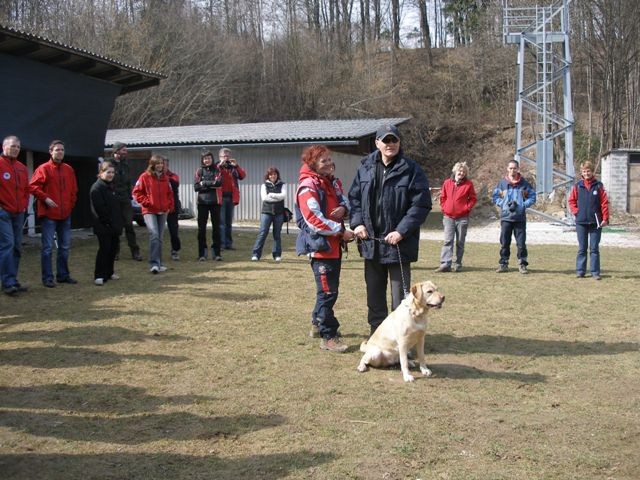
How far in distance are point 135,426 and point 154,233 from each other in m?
6.40

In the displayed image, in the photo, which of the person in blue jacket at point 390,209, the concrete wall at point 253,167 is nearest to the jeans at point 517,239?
the person in blue jacket at point 390,209

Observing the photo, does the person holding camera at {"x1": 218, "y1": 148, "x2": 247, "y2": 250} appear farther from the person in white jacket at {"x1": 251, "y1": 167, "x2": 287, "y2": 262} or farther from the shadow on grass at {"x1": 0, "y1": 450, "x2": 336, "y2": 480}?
the shadow on grass at {"x1": 0, "y1": 450, "x2": 336, "y2": 480}

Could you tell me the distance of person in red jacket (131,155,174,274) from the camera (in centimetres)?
1029

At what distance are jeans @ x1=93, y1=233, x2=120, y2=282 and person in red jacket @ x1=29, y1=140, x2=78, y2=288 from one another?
1.53ft

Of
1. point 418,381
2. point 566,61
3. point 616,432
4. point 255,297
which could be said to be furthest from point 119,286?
point 566,61

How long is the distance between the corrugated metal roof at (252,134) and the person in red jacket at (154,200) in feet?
38.6

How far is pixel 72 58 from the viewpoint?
14078 millimetres

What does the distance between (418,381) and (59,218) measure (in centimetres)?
609

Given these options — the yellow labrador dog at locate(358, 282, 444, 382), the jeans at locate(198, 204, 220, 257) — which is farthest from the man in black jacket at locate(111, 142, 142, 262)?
the yellow labrador dog at locate(358, 282, 444, 382)

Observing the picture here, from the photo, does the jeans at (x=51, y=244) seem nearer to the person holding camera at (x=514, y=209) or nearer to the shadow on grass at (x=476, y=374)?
the shadow on grass at (x=476, y=374)

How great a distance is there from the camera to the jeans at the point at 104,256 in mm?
9359

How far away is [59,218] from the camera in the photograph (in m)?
9.13

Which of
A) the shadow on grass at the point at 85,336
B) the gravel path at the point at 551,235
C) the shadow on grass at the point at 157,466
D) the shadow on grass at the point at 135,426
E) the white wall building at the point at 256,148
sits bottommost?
the shadow on grass at the point at 157,466

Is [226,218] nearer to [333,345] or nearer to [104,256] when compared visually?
[104,256]
